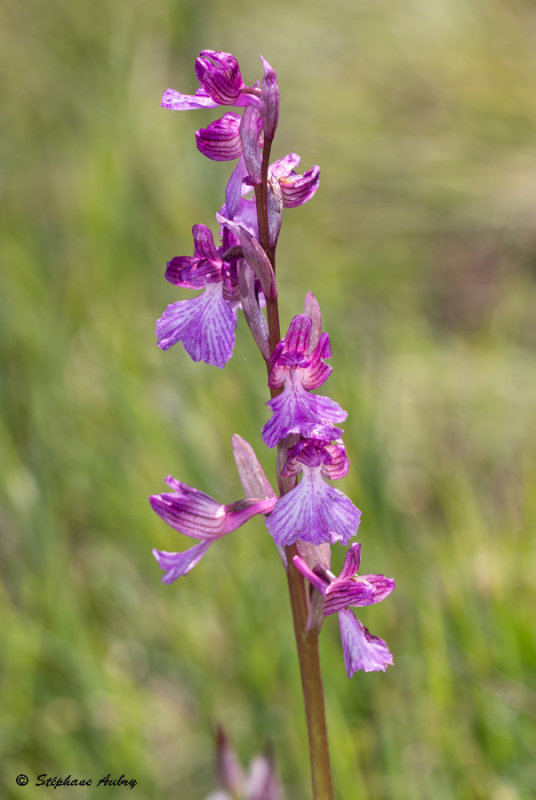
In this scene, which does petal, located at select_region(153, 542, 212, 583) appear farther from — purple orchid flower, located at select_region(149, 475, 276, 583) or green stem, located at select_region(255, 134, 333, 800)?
green stem, located at select_region(255, 134, 333, 800)

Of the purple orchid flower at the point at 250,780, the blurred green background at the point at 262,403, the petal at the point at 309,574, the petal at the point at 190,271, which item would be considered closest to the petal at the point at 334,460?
the petal at the point at 309,574

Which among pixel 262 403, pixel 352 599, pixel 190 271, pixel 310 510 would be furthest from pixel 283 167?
pixel 262 403

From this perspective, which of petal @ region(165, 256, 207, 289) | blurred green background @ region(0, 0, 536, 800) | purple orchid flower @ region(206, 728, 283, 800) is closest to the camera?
petal @ region(165, 256, 207, 289)

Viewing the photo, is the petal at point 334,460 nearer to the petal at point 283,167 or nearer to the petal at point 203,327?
the petal at point 203,327

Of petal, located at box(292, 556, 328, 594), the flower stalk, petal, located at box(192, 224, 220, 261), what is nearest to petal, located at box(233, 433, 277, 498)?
the flower stalk

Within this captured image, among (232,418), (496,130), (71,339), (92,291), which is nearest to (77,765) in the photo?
(232,418)
